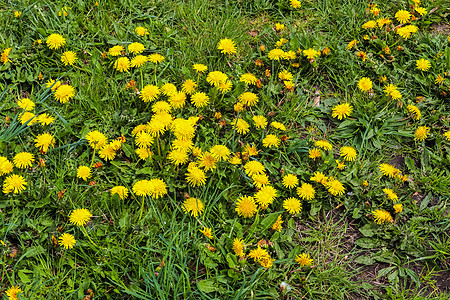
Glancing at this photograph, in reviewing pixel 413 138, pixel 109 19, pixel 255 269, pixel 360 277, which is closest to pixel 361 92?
pixel 413 138

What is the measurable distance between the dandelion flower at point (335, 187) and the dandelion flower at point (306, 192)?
0.12 meters

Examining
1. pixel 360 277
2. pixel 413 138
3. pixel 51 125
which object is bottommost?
pixel 360 277

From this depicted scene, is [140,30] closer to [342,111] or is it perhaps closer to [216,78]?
[216,78]

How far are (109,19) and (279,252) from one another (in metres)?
2.62

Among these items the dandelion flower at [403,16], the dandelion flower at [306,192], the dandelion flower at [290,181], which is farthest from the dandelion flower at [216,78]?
the dandelion flower at [403,16]

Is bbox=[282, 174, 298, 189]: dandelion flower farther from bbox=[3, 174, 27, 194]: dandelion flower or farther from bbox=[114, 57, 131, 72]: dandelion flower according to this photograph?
bbox=[3, 174, 27, 194]: dandelion flower

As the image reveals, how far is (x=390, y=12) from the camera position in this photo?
4.01 metres

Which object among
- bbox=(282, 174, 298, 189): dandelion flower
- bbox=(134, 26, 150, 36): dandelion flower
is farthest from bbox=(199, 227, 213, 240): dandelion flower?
bbox=(134, 26, 150, 36): dandelion flower

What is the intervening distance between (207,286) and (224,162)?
2.87 ft

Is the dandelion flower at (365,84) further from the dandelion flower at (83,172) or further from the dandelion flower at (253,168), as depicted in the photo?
the dandelion flower at (83,172)

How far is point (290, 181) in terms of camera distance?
2818 mm

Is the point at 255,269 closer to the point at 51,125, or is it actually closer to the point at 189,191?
→ the point at 189,191

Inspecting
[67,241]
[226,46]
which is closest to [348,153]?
[226,46]

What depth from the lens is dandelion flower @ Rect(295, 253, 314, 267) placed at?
2.53 meters
